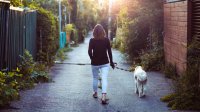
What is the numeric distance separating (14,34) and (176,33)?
565cm

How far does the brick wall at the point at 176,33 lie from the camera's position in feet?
42.6

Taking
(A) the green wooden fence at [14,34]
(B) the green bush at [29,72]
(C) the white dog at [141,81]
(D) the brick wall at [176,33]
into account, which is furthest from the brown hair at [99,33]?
(D) the brick wall at [176,33]

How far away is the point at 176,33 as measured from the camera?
1430 cm

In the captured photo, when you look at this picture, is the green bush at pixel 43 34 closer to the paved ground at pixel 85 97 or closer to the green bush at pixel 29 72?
the paved ground at pixel 85 97

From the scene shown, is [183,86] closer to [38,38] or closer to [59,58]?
[38,38]

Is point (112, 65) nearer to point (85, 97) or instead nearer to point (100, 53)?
point (100, 53)

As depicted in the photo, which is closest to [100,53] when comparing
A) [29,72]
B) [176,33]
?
[29,72]

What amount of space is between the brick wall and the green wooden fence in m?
4.84

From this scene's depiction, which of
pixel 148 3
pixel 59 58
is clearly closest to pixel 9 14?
pixel 148 3

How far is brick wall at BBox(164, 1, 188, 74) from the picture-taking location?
42.6 ft

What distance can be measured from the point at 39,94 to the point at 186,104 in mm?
3635

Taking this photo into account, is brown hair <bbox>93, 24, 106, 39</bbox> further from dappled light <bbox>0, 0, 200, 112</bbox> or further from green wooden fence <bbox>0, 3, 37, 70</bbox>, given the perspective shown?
green wooden fence <bbox>0, 3, 37, 70</bbox>

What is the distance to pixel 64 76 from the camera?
1441 cm

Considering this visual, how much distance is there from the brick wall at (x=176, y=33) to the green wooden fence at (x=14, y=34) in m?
4.84
